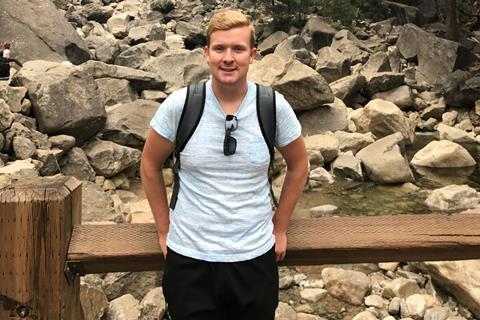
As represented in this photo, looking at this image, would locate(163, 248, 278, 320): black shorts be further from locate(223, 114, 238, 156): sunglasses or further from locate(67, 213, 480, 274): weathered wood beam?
locate(223, 114, 238, 156): sunglasses

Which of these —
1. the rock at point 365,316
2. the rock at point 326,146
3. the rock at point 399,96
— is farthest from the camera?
the rock at point 399,96

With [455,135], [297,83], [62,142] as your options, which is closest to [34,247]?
[62,142]

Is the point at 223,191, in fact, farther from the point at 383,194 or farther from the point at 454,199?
the point at 383,194

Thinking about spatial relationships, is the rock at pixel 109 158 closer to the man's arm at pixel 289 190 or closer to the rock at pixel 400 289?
the rock at pixel 400 289

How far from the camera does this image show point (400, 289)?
5.45 metres

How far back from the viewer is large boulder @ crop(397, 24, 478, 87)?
16.8 meters

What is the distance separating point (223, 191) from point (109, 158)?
24.4 feet

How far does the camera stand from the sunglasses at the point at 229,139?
5.98ft

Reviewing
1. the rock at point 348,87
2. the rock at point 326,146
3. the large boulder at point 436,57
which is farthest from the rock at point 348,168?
the large boulder at point 436,57

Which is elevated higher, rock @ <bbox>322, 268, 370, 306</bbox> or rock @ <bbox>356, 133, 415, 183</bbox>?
rock @ <bbox>322, 268, 370, 306</bbox>

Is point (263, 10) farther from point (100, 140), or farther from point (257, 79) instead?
point (100, 140)

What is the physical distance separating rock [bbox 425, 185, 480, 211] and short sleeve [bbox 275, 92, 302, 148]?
22.2 ft

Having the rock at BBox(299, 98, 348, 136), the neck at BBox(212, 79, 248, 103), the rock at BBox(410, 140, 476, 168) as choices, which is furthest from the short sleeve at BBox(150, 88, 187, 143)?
the rock at BBox(299, 98, 348, 136)

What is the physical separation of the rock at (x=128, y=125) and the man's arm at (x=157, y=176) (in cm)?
787
